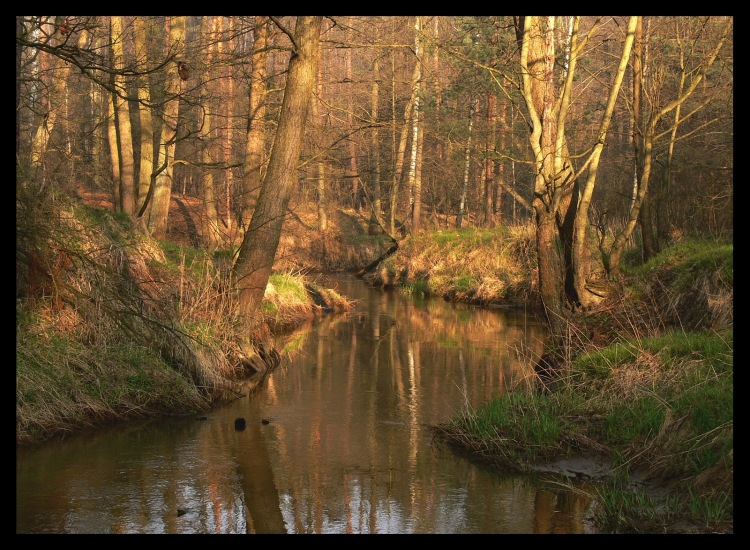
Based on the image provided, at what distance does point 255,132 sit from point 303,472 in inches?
393

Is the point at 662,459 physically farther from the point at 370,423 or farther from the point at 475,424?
the point at 370,423

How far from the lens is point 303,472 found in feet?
26.3

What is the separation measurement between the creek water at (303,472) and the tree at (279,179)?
147 centimetres

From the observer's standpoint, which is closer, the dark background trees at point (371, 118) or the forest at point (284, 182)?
the forest at point (284, 182)

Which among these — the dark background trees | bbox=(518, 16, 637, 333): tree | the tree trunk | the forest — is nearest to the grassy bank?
the forest

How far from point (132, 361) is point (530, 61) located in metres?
6.60

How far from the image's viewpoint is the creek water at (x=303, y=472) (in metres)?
6.70

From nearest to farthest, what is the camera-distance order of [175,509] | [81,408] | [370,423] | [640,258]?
[175,509] → [81,408] → [370,423] → [640,258]

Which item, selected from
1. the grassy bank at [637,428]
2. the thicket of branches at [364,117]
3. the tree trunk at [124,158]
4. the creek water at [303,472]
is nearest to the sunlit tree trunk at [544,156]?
the thicket of branches at [364,117]

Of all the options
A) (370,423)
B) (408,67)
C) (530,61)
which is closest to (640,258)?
(530,61)

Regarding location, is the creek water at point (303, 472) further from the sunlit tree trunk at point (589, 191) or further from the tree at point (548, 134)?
the sunlit tree trunk at point (589, 191)

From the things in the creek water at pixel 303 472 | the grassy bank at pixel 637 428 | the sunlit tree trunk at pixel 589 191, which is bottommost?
the creek water at pixel 303 472

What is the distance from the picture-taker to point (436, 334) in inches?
647

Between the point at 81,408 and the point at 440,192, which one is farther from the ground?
the point at 440,192
